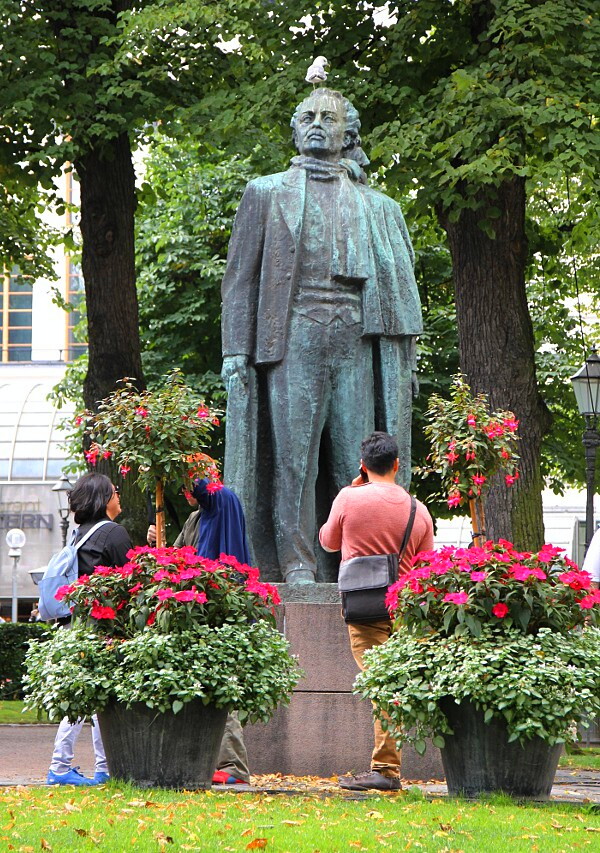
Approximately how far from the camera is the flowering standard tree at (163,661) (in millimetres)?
8125

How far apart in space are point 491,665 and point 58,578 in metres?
2.70

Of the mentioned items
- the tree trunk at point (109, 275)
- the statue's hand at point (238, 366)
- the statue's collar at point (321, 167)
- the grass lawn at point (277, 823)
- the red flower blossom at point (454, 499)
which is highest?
the tree trunk at point (109, 275)

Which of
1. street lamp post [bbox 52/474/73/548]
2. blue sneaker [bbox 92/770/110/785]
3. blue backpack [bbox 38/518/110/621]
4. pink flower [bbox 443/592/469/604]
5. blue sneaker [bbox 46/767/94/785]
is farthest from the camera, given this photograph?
street lamp post [bbox 52/474/73/548]

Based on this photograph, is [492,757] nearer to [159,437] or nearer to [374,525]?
[374,525]

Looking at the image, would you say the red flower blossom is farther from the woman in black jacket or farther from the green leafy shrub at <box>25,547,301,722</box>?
the green leafy shrub at <box>25,547,301,722</box>

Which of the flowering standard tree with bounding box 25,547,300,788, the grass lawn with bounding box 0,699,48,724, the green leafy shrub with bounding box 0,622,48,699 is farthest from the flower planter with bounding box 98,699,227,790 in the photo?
the green leafy shrub with bounding box 0,622,48,699

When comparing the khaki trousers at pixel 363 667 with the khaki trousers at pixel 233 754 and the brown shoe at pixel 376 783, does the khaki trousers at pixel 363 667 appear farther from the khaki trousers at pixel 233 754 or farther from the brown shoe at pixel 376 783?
the khaki trousers at pixel 233 754

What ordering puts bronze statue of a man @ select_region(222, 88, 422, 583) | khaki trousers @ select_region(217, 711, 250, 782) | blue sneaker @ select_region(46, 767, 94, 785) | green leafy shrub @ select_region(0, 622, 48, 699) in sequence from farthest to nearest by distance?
green leafy shrub @ select_region(0, 622, 48, 699) → bronze statue of a man @ select_region(222, 88, 422, 583) → khaki trousers @ select_region(217, 711, 250, 782) → blue sneaker @ select_region(46, 767, 94, 785)

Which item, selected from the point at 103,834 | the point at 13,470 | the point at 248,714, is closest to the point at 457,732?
the point at 248,714

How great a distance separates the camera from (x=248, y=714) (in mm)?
8344

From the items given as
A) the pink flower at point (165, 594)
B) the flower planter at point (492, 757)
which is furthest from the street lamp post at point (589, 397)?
the pink flower at point (165, 594)

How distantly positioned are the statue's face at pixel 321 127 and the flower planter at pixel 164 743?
439 centimetres

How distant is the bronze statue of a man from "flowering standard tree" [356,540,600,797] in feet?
8.55

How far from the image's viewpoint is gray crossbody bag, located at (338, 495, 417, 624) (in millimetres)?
8820
